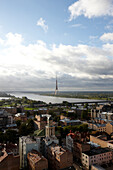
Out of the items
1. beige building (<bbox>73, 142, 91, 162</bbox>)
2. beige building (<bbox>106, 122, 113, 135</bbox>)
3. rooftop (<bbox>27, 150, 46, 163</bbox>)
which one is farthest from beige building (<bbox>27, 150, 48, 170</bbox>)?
beige building (<bbox>106, 122, 113, 135</bbox>)

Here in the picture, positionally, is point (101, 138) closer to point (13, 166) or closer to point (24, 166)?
point (24, 166)

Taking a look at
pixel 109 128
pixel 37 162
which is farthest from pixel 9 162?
pixel 109 128

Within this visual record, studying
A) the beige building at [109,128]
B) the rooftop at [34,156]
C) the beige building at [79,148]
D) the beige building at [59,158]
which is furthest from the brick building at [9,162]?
the beige building at [109,128]

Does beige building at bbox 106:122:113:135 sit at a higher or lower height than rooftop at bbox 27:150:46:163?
lower

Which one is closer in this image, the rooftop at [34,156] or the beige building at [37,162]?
the beige building at [37,162]

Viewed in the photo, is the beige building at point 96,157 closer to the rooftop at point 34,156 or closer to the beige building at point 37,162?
the beige building at point 37,162

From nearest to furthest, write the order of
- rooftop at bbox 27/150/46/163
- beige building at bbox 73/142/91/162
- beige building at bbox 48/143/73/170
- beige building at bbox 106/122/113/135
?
1. rooftop at bbox 27/150/46/163
2. beige building at bbox 48/143/73/170
3. beige building at bbox 73/142/91/162
4. beige building at bbox 106/122/113/135

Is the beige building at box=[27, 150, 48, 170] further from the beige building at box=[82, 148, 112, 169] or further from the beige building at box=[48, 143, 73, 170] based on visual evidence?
the beige building at box=[82, 148, 112, 169]
